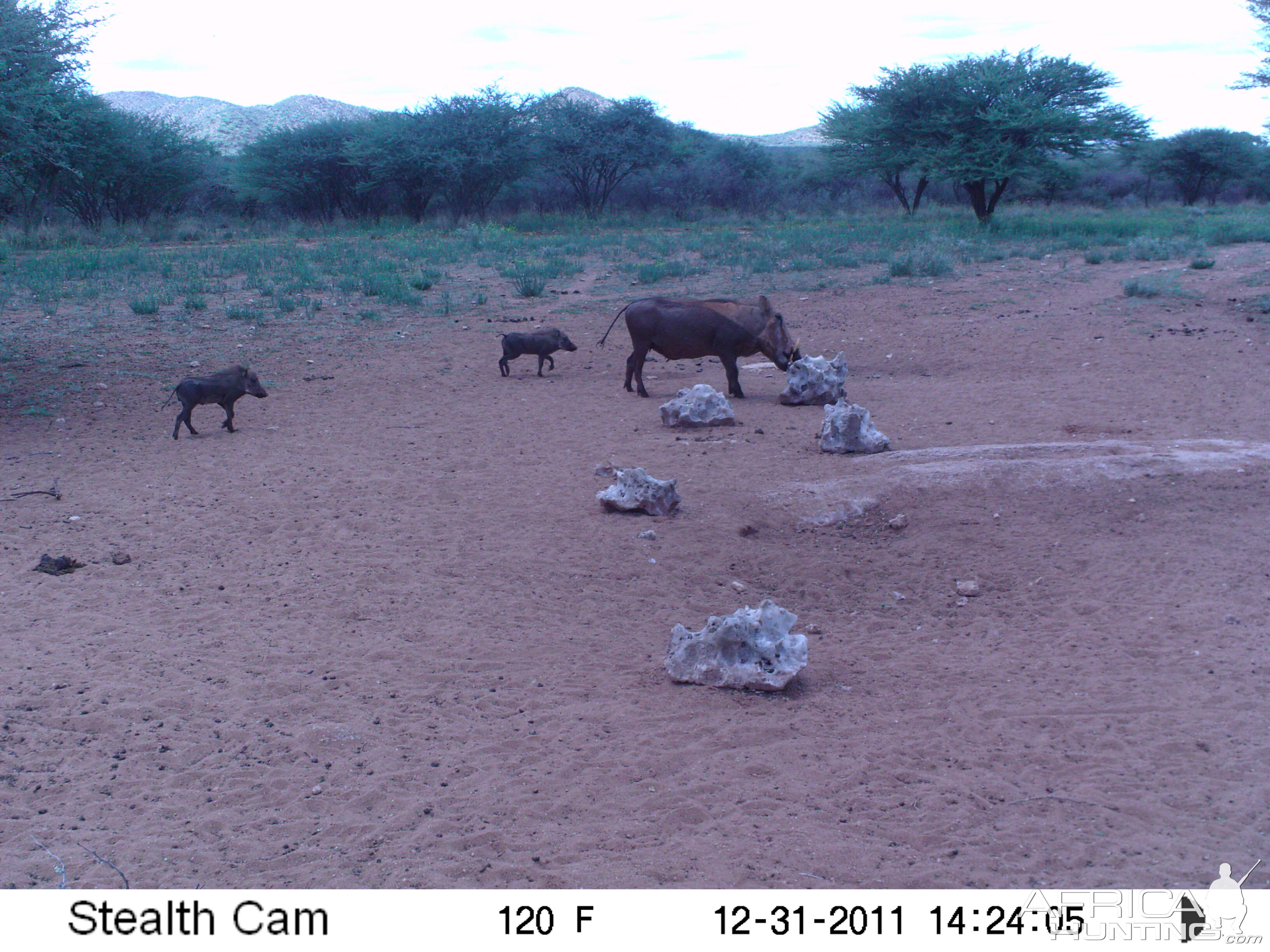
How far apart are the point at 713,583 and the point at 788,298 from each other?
1111 centimetres

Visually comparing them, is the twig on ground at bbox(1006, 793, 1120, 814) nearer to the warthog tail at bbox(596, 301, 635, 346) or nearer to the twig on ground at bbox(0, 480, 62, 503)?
the twig on ground at bbox(0, 480, 62, 503)

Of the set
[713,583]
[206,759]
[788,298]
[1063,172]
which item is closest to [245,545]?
[206,759]

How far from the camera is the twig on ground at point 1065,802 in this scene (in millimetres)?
3568

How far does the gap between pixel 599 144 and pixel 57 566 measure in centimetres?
3451

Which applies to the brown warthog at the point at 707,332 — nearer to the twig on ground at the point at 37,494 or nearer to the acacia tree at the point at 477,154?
the twig on ground at the point at 37,494

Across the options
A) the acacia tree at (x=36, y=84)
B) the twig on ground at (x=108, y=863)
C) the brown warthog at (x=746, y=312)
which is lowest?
the twig on ground at (x=108, y=863)

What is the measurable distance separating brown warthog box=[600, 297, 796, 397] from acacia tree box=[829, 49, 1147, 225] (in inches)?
659

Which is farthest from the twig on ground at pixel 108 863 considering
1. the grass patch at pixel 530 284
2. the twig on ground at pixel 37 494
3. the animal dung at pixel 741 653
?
the grass patch at pixel 530 284

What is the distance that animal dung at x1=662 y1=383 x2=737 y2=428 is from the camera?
9.37 m

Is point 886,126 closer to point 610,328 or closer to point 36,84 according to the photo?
point 610,328

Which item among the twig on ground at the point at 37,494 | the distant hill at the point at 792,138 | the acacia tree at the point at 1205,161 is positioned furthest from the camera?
the distant hill at the point at 792,138

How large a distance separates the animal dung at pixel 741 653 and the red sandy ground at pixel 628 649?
0.46 ft

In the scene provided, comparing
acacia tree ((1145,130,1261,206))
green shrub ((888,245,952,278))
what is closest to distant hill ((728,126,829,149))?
acacia tree ((1145,130,1261,206))

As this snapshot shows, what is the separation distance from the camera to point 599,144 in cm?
3756
